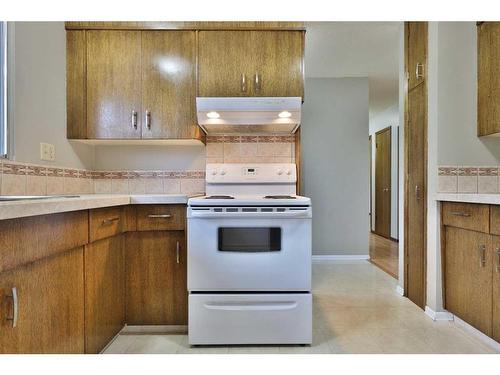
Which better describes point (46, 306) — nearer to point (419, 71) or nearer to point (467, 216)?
point (467, 216)

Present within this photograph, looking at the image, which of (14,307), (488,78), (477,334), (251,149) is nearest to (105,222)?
(14,307)

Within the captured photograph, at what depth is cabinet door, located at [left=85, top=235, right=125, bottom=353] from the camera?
4.93ft

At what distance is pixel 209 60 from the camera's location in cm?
218

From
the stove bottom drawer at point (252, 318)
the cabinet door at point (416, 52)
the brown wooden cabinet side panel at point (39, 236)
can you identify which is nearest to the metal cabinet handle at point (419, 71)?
the cabinet door at point (416, 52)

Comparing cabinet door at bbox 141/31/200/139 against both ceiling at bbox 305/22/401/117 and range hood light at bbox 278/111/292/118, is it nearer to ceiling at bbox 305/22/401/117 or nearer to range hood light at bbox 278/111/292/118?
range hood light at bbox 278/111/292/118

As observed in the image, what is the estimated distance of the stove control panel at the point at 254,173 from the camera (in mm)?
2393

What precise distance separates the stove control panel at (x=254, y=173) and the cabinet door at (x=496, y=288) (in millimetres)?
1238

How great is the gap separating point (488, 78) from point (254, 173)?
164 centimetres

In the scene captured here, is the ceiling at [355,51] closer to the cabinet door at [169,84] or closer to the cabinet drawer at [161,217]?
the cabinet door at [169,84]

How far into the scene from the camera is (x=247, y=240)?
1786mm

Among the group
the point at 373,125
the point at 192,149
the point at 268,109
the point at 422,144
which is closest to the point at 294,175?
the point at 268,109

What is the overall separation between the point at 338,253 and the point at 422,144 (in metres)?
2.03
